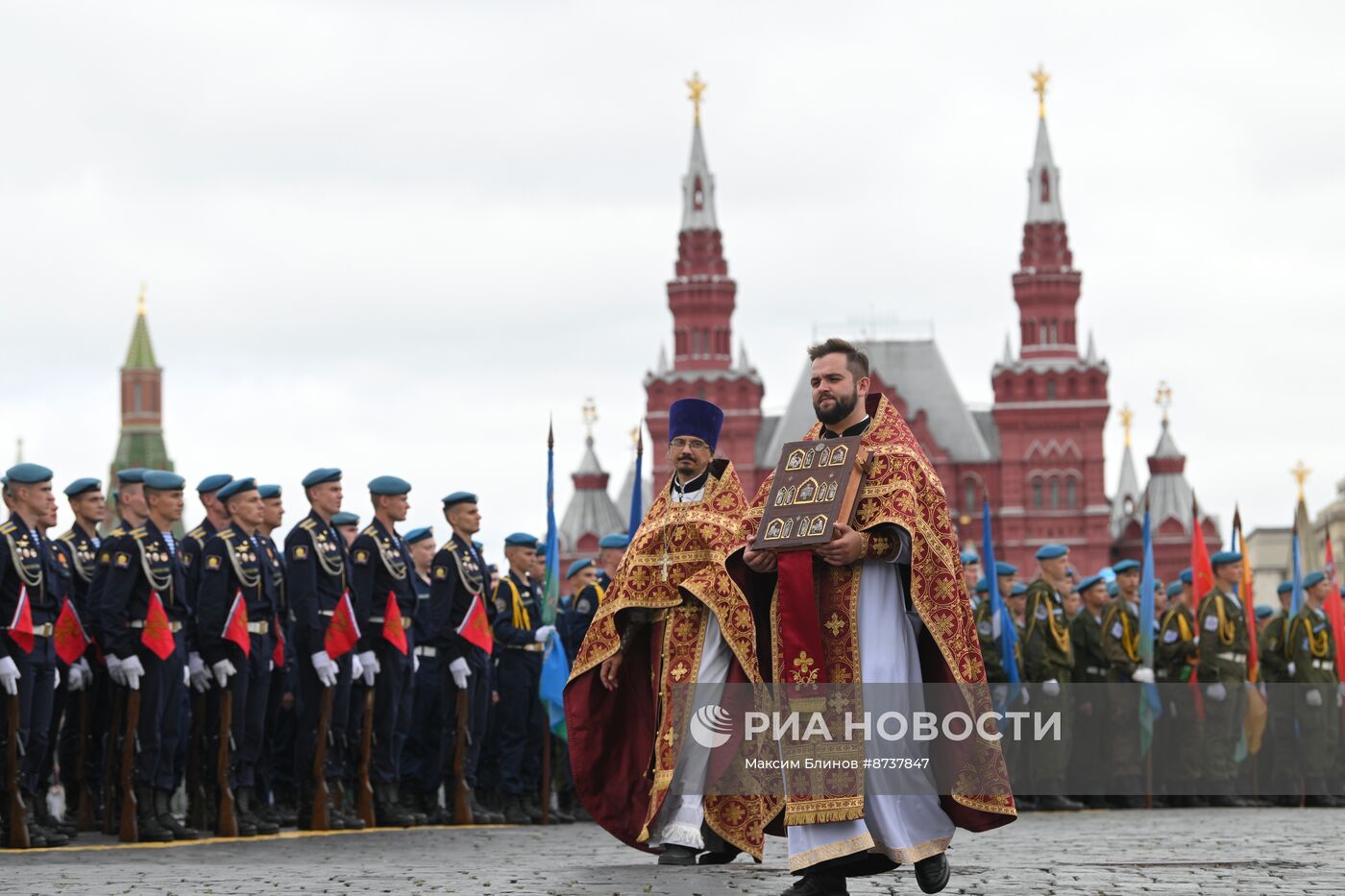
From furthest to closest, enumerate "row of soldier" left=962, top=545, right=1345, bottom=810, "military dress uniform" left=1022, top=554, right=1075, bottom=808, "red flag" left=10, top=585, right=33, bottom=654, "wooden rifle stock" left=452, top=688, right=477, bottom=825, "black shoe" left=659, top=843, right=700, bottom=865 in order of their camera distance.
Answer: "row of soldier" left=962, top=545, right=1345, bottom=810 < "military dress uniform" left=1022, top=554, right=1075, bottom=808 < "wooden rifle stock" left=452, top=688, right=477, bottom=825 < "red flag" left=10, top=585, right=33, bottom=654 < "black shoe" left=659, top=843, right=700, bottom=865

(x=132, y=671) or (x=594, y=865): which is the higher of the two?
(x=132, y=671)

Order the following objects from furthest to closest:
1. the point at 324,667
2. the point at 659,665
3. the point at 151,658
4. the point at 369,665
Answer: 1. the point at 369,665
2. the point at 324,667
3. the point at 151,658
4. the point at 659,665

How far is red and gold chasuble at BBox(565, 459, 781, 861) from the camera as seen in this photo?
925cm

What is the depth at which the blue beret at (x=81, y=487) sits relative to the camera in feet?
38.9

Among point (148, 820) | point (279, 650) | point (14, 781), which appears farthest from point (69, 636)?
point (279, 650)

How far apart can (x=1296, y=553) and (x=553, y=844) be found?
33.5 ft

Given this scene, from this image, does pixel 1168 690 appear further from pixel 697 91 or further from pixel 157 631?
pixel 697 91

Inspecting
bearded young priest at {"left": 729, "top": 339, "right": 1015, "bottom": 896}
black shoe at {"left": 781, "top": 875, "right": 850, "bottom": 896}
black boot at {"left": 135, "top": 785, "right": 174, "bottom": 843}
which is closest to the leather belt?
black boot at {"left": 135, "top": 785, "right": 174, "bottom": 843}

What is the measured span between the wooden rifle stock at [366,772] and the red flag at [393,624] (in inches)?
12.1

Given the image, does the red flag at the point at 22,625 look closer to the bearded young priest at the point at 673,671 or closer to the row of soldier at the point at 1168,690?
the bearded young priest at the point at 673,671

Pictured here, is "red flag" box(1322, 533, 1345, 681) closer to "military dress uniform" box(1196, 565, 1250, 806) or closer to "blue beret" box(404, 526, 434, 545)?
"military dress uniform" box(1196, 565, 1250, 806)

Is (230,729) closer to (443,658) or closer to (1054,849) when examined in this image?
(443,658)

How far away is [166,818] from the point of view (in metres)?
11.3

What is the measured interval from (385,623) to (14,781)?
9.12ft
